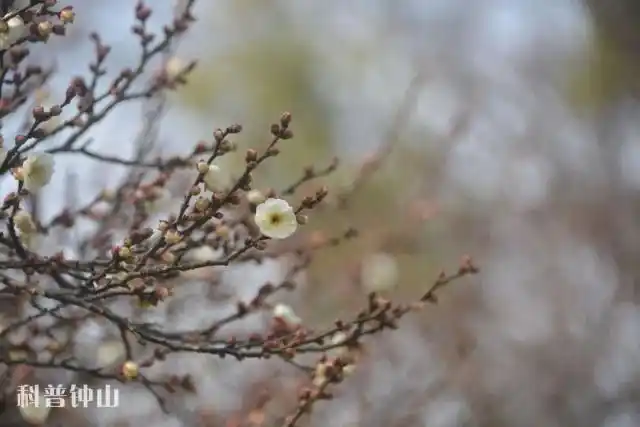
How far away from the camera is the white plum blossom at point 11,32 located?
593mm

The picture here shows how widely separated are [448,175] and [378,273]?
0.97 metres

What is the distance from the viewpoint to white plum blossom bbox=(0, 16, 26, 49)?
59 centimetres

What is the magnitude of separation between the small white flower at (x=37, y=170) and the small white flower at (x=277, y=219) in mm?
177

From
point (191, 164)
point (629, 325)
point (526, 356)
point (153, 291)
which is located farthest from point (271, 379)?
point (629, 325)

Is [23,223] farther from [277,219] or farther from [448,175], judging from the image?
[448,175]

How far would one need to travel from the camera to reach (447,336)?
1574 mm

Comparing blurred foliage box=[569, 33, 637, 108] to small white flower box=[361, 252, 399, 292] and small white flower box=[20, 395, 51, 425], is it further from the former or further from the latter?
small white flower box=[20, 395, 51, 425]

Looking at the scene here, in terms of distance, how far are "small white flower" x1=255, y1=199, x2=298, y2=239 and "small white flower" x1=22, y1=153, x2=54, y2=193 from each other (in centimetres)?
18

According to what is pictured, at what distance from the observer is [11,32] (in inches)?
23.8

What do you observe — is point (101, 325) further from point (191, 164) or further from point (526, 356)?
point (526, 356)

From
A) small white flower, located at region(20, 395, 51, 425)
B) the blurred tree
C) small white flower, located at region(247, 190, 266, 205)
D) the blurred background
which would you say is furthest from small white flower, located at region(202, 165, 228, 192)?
the blurred tree

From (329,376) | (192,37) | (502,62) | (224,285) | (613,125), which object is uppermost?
(192,37)

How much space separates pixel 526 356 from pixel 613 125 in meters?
0.84

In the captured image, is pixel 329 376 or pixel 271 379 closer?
pixel 329 376
